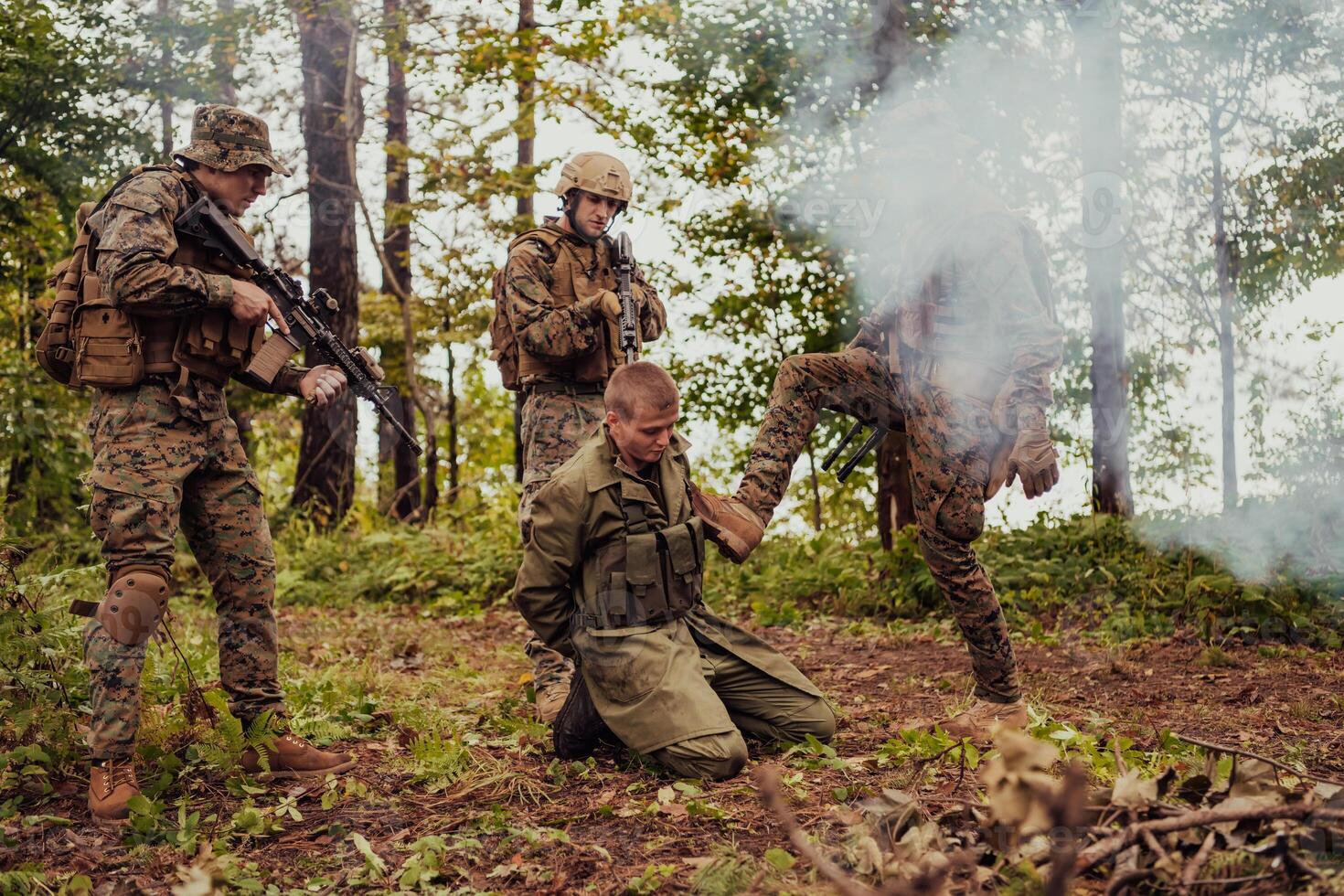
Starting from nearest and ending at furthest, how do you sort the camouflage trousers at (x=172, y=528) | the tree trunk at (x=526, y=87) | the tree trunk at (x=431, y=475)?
1. the camouflage trousers at (x=172, y=528)
2. the tree trunk at (x=526, y=87)
3. the tree trunk at (x=431, y=475)

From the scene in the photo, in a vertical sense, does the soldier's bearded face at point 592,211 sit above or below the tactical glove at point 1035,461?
above

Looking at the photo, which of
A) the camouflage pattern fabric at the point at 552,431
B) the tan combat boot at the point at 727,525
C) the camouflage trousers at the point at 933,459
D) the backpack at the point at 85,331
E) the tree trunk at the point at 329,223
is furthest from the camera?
the tree trunk at the point at 329,223

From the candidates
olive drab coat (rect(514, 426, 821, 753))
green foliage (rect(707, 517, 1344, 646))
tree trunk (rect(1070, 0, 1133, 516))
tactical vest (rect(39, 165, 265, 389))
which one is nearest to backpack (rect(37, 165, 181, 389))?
tactical vest (rect(39, 165, 265, 389))

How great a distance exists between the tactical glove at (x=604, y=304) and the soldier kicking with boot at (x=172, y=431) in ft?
4.26

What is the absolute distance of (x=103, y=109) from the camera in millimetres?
10617

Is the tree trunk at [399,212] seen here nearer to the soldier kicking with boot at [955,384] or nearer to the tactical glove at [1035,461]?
the soldier kicking with boot at [955,384]

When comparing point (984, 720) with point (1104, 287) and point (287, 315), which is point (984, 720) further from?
point (1104, 287)

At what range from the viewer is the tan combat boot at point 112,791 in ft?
12.8

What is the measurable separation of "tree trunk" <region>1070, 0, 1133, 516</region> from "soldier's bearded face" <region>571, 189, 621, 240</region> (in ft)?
16.3

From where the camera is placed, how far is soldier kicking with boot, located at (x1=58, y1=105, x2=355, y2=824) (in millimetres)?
4008

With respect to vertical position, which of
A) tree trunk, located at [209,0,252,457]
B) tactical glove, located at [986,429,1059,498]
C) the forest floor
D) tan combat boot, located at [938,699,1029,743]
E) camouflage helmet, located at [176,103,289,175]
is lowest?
the forest floor

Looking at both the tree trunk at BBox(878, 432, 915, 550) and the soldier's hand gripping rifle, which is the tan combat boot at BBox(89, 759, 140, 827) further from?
the tree trunk at BBox(878, 432, 915, 550)

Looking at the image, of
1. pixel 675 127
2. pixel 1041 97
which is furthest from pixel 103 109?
pixel 1041 97

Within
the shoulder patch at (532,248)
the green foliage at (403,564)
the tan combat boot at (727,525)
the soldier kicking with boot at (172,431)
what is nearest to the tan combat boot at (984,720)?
the tan combat boot at (727,525)
